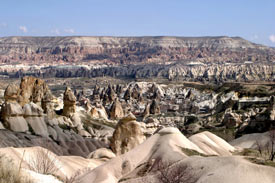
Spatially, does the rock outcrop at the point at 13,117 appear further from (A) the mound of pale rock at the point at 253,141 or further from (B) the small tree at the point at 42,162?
(A) the mound of pale rock at the point at 253,141

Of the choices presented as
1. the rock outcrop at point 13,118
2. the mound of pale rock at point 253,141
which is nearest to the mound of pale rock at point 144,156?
the mound of pale rock at point 253,141

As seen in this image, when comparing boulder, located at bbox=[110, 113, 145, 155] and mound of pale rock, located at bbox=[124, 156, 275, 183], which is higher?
mound of pale rock, located at bbox=[124, 156, 275, 183]

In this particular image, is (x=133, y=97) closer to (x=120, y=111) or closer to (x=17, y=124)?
(x=120, y=111)

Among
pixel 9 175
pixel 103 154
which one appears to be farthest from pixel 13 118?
pixel 9 175

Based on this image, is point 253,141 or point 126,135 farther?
point 253,141

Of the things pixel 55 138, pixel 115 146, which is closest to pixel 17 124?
pixel 55 138

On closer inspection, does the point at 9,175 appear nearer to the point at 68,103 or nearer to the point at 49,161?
the point at 49,161

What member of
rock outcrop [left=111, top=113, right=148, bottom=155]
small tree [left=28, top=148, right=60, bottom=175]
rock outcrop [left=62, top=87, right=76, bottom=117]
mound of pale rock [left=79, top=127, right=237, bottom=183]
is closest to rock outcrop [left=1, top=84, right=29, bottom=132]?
rock outcrop [left=62, top=87, right=76, bottom=117]

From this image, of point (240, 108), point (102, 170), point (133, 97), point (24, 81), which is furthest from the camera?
point (133, 97)

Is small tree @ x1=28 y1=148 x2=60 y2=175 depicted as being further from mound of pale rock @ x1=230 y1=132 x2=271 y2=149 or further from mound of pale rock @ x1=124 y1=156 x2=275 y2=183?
mound of pale rock @ x1=230 y1=132 x2=271 y2=149
